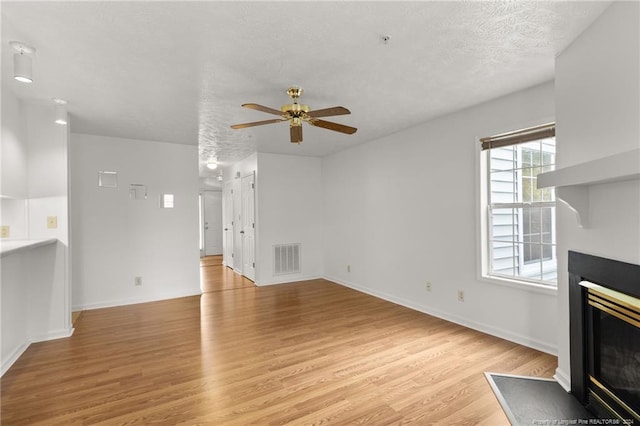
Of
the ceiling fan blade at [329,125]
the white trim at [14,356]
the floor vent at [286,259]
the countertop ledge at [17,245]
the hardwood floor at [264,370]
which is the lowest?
the hardwood floor at [264,370]

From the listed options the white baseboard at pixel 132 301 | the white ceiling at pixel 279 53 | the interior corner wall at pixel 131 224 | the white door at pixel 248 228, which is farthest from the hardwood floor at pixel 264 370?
the white ceiling at pixel 279 53

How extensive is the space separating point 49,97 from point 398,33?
332 centimetres

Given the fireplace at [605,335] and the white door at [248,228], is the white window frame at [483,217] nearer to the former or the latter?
the fireplace at [605,335]

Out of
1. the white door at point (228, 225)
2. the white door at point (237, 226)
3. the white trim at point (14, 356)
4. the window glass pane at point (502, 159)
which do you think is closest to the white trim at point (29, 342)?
the white trim at point (14, 356)

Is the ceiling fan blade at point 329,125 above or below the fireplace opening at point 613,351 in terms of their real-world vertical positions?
above

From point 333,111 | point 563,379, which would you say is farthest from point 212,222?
point 563,379

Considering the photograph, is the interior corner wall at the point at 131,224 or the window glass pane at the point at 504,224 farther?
the interior corner wall at the point at 131,224

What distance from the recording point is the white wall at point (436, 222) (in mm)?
3084

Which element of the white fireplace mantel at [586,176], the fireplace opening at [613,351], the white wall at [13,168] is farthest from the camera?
the white wall at [13,168]

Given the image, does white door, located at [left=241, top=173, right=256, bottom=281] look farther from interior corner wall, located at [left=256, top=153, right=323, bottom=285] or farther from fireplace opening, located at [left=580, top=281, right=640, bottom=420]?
fireplace opening, located at [left=580, top=281, right=640, bottom=420]

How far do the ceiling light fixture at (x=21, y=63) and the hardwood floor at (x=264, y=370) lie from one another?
2.28m

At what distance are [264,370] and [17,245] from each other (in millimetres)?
2348

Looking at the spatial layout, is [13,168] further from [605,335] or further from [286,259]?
[605,335]

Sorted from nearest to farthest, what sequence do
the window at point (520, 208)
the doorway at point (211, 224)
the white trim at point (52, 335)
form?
the window at point (520, 208)
the white trim at point (52, 335)
the doorway at point (211, 224)
